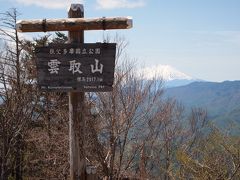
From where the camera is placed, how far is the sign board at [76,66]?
4.85 meters

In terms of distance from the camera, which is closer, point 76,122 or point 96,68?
point 96,68

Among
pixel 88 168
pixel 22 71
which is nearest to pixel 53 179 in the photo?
pixel 22 71

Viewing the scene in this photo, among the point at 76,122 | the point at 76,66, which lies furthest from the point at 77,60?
the point at 76,122

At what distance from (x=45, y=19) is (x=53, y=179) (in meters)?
12.5

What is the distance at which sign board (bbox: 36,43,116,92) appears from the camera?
485 cm

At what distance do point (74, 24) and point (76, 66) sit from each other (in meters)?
0.57

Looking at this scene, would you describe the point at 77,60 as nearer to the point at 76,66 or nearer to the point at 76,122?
the point at 76,66

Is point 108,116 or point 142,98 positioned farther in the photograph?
point 142,98

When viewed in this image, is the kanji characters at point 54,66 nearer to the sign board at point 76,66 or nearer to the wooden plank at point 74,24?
the sign board at point 76,66

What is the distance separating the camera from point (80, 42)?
16.6ft

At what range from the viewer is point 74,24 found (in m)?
5.00

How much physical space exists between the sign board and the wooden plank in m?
0.29

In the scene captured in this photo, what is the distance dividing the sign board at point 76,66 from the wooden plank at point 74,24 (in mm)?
290

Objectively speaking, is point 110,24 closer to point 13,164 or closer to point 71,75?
point 71,75
